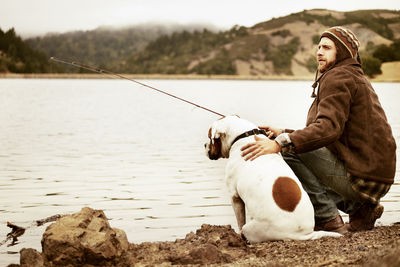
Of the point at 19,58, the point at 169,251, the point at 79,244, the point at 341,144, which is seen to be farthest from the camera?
the point at 19,58

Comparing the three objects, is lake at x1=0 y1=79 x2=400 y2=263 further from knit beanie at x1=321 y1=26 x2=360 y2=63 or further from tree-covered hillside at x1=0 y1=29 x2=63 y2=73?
tree-covered hillside at x1=0 y1=29 x2=63 y2=73

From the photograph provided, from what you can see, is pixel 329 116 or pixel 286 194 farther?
pixel 329 116

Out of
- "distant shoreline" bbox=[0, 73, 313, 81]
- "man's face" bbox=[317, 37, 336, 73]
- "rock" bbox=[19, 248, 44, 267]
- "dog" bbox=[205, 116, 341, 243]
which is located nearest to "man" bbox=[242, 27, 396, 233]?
"man's face" bbox=[317, 37, 336, 73]

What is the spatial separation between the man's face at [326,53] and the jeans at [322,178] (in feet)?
2.75

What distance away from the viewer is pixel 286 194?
439cm

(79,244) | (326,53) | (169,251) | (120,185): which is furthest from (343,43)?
(120,185)

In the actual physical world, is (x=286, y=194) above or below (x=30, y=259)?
above

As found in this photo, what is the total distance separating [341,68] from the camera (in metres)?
4.87

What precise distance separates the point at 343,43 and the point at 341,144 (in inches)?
38.3

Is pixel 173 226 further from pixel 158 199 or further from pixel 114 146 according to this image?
pixel 114 146

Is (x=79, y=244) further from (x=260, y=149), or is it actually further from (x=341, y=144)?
(x=341, y=144)

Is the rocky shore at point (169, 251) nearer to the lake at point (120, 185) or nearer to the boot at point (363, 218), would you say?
the boot at point (363, 218)

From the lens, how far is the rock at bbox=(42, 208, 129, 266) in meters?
4.18

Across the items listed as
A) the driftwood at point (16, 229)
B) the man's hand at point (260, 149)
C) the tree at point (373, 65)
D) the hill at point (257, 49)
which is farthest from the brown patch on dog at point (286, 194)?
the hill at point (257, 49)
